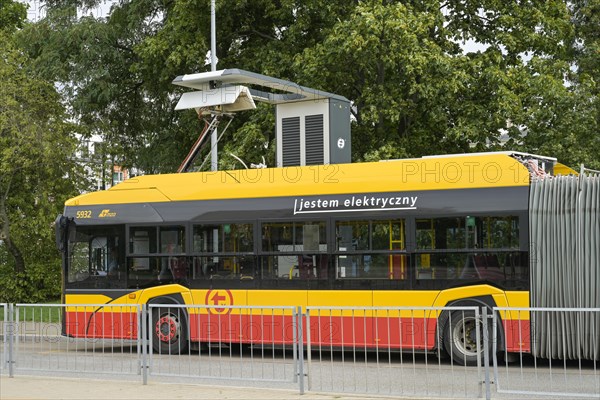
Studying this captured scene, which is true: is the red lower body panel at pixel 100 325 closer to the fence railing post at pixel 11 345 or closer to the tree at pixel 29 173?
the fence railing post at pixel 11 345

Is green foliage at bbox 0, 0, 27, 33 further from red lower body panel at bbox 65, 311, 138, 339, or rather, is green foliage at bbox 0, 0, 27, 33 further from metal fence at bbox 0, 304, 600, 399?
metal fence at bbox 0, 304, 600, 399

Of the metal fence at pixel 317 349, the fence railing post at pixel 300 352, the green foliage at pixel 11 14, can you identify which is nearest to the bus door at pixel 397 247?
the metal fence at pixel 317 349

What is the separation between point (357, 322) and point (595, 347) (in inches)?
130

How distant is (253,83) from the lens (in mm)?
19547

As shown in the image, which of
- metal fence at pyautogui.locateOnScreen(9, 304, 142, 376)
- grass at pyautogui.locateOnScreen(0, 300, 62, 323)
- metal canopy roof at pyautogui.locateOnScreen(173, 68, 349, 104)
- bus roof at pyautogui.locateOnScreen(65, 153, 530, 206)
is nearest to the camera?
metal fence at pyautogui.locateOnScreen(9, 304, 142, 376)

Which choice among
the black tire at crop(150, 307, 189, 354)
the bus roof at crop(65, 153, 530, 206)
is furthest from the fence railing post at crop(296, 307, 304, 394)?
the bus roof at crop(65, 153, 530, 206)

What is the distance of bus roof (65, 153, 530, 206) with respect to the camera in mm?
14734

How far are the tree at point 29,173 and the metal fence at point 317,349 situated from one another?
583 inches

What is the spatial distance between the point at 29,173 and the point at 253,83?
13770mm

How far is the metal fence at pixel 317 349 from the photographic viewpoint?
11.0 meters

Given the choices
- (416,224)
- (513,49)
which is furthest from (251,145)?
(416,224)

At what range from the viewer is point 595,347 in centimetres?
1245

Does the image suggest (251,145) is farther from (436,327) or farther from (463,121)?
(436,327)

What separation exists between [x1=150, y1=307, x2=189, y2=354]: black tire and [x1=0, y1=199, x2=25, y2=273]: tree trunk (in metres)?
17.0
